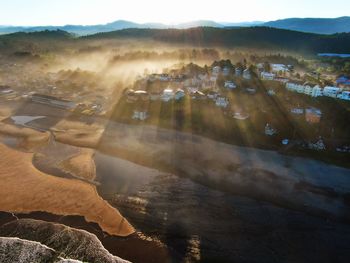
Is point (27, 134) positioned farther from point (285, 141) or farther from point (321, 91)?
point (321, 91)

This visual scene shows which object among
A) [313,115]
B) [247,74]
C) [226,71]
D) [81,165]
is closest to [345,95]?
[313,115]

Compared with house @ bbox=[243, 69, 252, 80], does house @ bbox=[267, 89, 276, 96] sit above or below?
below

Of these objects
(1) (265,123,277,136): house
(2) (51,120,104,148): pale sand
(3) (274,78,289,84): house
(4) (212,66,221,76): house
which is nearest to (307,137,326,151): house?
(1) (265,123,277,136): house

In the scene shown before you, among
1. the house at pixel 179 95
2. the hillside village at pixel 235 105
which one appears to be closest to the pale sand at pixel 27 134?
the hillside village at pixel 235 105

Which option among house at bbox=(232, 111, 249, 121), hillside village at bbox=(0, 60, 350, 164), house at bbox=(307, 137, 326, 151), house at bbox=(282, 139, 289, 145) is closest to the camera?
house at bbox=(307, 137, 326, 151)

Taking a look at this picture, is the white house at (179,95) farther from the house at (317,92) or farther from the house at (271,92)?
the house at (317,92)

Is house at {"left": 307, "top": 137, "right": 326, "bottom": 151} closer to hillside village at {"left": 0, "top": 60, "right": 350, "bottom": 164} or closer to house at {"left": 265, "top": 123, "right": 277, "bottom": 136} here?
hillside village at {"left": 0, "top": 60, "right": 350, "bottom": 164}
